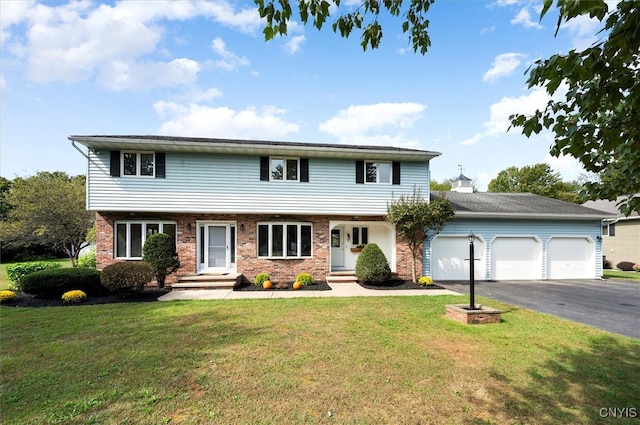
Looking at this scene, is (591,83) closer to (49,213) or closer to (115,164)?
(115,164)

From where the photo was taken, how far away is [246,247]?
503 inches

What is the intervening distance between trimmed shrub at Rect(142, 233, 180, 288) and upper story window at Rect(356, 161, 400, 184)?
8.29 m

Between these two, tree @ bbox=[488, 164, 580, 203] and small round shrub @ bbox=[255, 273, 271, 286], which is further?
tree @ bbox=[488, 164, 580, 203]

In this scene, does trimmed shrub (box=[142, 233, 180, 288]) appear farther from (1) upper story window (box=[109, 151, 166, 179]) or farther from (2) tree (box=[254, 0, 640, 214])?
(2) tree (box=[254, 0, 640, 214])

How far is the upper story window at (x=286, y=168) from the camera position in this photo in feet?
41.6

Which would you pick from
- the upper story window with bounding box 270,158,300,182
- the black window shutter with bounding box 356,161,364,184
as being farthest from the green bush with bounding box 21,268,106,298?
the black window shutter with bounding box 356,161,364,184

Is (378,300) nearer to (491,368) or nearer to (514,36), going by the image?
(491,368)

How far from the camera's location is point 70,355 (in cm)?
498

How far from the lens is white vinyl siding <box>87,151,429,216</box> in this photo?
1190 centimetres

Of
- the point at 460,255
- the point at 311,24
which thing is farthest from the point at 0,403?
the point at 460,255

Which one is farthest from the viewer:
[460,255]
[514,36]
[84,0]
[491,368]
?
[460,255]

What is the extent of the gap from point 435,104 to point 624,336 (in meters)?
8.39

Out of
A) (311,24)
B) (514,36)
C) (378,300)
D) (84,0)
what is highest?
(84,0)

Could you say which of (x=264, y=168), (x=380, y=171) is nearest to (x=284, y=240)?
(x=264, y=168)
